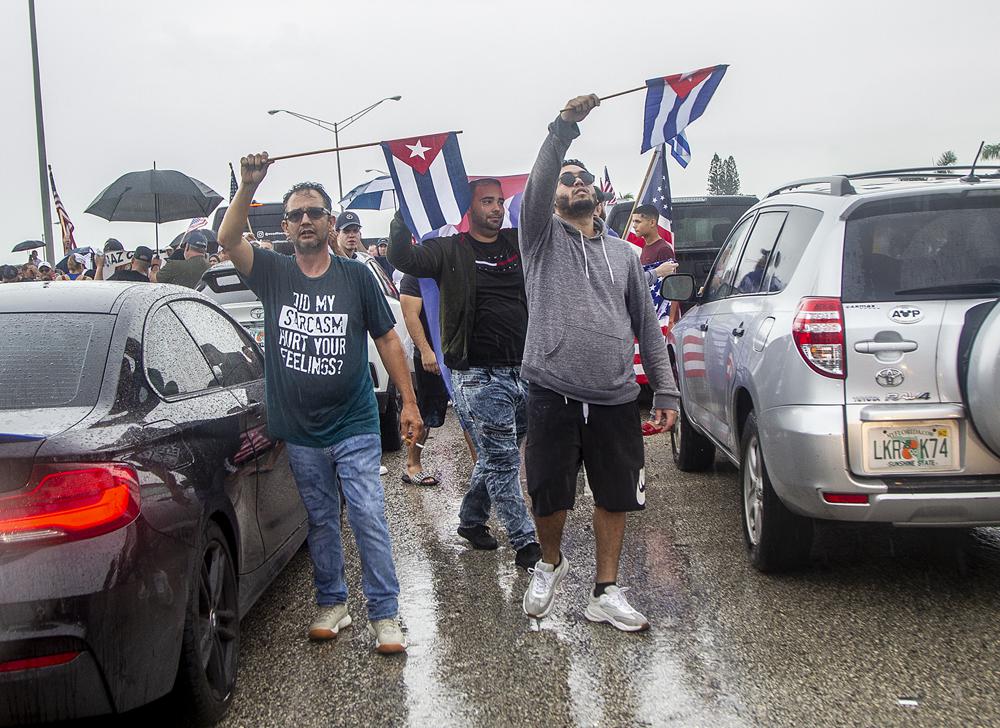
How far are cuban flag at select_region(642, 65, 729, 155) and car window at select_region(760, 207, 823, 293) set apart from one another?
1.19 meters

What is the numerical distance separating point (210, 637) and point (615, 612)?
1629 millimetres

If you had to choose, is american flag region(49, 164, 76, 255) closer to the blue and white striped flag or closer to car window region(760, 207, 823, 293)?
the blue and white striped flag

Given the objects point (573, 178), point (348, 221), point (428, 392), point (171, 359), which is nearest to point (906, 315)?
point (573, 178)

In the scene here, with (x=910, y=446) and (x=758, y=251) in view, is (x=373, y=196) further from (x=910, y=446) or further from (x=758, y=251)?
(x=910, y=446)

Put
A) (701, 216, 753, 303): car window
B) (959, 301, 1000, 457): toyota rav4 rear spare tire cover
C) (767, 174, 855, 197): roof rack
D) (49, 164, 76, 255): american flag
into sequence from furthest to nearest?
(49, 164, 76, 255): american flag → (701, 216, 753, 303): car window → (767, 174, 855, 197): roof rack → (959, 301, 1000, 457): toyota rav4 rear spare tire cover

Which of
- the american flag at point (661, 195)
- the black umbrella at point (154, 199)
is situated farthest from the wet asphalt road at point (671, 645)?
the black umbrella at point (154, 199)

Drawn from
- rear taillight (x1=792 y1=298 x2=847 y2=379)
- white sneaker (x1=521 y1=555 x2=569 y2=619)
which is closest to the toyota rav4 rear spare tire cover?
rear taillight (x1=792 y1=298 x2=847 y2=379)

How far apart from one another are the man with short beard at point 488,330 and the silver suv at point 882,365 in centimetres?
118

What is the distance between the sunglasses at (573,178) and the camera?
461cm

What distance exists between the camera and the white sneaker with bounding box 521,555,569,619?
4574 mm

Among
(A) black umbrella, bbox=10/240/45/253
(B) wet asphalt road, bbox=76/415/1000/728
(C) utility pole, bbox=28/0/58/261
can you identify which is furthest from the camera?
(A) black umbrella, bbox=10/240/45/253

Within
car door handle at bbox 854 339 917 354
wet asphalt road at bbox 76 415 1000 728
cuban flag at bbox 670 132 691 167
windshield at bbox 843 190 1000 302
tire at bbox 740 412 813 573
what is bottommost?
wet asphalt road at bbox 76 415 1000 728

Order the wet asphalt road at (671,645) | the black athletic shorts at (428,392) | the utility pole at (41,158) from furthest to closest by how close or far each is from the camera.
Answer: the utility pole at (41,158)
the black athletic shorts at (428,392)
the wet asphalt road at (671,645)

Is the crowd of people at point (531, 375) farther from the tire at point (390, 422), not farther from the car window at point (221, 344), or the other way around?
the tire at point (390, 422)
